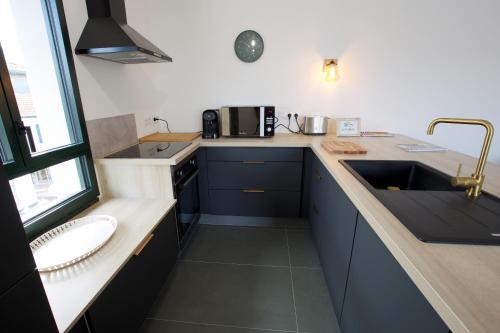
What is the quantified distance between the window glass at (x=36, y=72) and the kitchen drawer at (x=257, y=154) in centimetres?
111

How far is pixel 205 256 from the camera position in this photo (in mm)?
1990

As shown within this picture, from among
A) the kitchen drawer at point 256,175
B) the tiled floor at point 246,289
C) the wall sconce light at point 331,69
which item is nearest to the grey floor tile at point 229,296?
the tiled floor at point 246,289

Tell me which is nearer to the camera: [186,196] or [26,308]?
[26,308]

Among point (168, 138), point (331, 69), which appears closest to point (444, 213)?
point (331, 69)

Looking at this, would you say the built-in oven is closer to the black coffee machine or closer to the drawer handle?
the black coffee machine

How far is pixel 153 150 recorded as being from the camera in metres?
1.88

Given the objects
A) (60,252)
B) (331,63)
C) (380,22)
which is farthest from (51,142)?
(380,22)

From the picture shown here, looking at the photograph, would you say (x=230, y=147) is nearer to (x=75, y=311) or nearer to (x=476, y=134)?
(x=75, y=311)

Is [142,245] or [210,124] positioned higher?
[210,124]

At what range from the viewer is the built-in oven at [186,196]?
1.76 m

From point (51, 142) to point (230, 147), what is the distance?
1.28 metres

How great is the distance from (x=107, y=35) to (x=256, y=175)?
5.05 ft

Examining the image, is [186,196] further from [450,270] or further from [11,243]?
[450,270]

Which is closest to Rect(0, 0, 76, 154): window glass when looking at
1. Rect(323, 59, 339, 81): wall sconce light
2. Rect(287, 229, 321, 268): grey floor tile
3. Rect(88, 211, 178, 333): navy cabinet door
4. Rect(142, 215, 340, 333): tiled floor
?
Rect(88, 211, 178, 333): navy cabinet door
